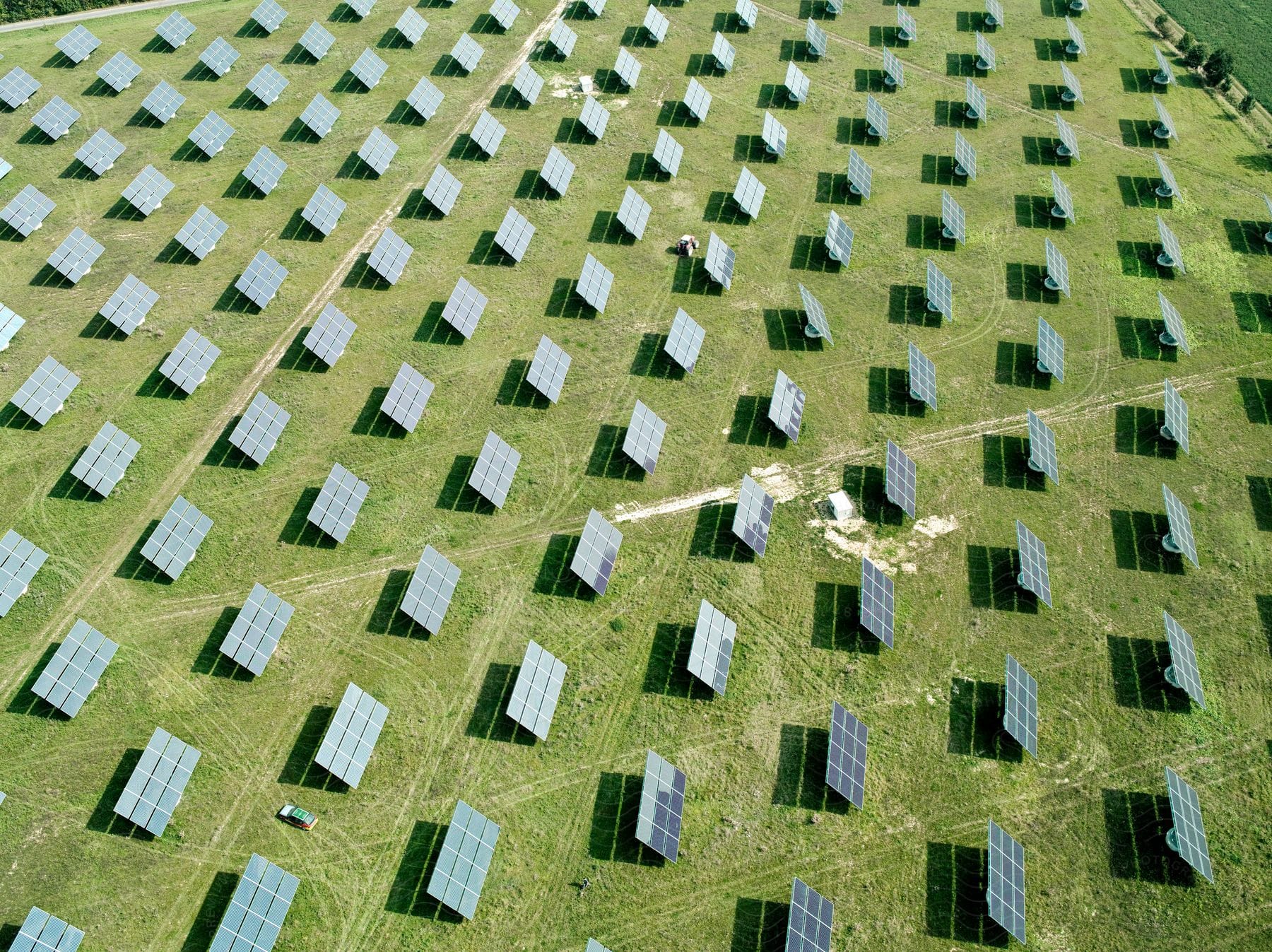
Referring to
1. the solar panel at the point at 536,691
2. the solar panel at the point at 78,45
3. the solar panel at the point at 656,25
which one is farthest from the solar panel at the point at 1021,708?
the solar panel at the point at 78,45

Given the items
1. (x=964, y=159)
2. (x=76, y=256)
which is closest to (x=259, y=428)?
(x=76, y=256)

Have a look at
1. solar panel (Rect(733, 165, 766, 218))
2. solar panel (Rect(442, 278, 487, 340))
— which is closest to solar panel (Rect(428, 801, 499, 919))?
solar panel (Rect(442, 278, 487, 340))

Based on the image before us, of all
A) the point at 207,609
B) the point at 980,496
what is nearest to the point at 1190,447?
the point at 980,496

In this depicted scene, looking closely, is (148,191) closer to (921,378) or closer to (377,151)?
(377,151)

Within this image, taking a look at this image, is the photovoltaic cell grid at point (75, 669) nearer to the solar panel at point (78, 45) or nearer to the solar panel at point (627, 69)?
the solar panel at point (627, 69)

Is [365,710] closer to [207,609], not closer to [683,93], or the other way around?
[207,609]

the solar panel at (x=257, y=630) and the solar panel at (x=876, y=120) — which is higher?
the solar panel at (x=876, y=120)
